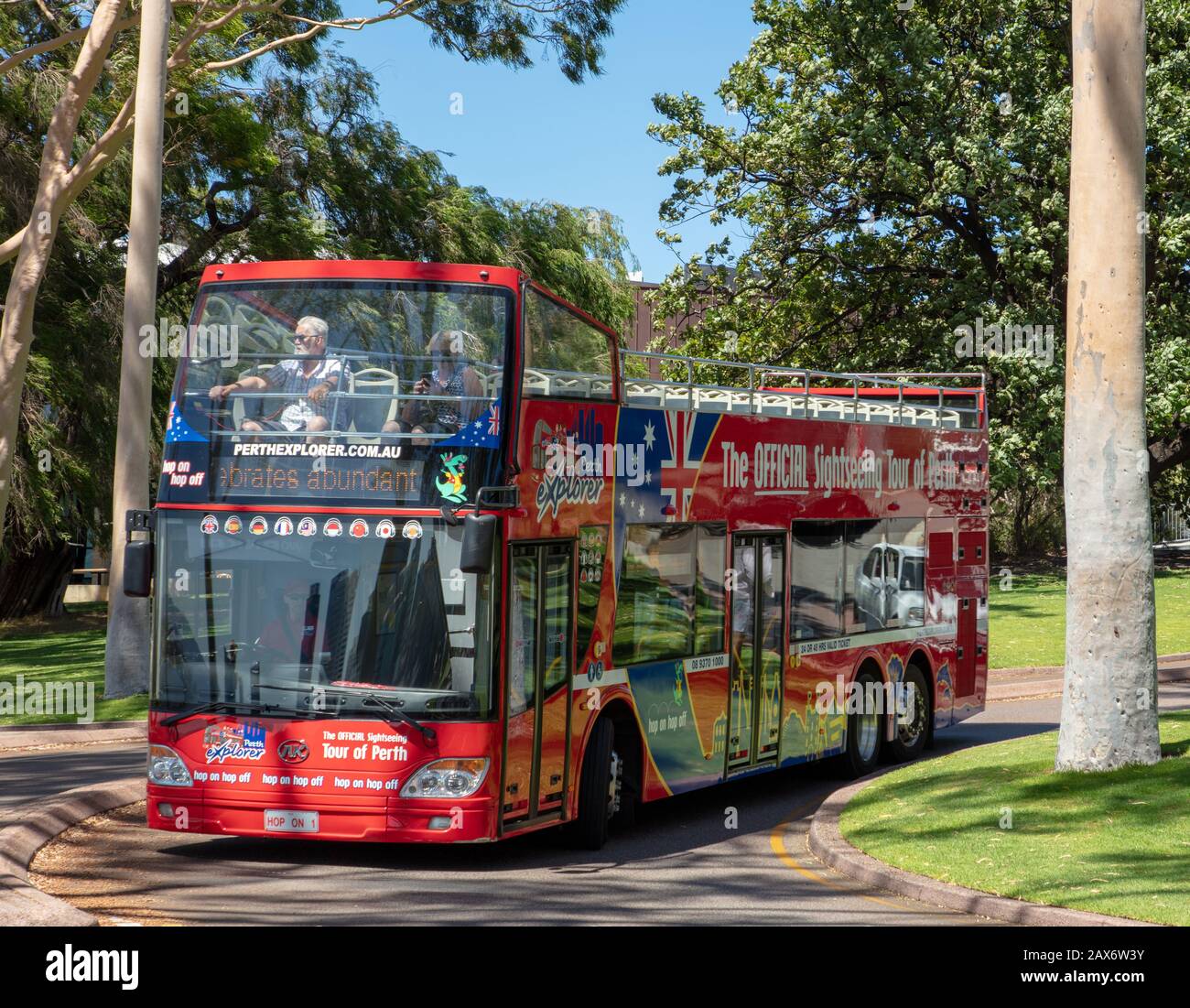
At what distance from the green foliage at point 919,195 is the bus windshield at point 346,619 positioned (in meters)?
25.5

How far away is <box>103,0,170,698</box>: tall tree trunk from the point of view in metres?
19.7

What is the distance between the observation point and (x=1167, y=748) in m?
13.5

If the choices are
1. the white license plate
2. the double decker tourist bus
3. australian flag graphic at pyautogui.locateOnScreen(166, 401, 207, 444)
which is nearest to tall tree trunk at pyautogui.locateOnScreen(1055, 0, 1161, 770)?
the double decker tourist bus

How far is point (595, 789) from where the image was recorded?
38.7 ft

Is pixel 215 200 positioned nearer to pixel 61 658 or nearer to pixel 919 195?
pixel 61 658

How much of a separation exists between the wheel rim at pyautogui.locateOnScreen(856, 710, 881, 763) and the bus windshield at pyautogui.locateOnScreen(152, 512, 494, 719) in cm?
744

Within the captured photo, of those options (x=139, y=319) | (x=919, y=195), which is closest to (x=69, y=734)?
(x=139, y=319)

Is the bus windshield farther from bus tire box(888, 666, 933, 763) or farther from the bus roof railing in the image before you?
bus tire box(888, 666, 933, 763)

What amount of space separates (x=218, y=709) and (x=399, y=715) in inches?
49.6

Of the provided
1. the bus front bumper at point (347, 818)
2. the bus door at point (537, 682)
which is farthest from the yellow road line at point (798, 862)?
the bus front bumper at point (347, 818)

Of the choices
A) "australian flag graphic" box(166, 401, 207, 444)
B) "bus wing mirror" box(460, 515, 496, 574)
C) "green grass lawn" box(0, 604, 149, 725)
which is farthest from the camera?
"green grass lawn" box(0, 604, 149, 725)

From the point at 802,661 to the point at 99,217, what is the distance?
21082 mm
